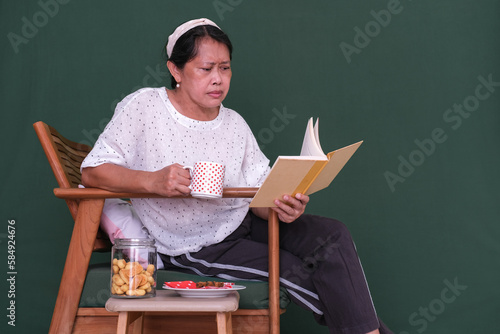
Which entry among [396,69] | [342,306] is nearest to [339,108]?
[396,69]

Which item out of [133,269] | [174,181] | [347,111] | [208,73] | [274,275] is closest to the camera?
[133,269]

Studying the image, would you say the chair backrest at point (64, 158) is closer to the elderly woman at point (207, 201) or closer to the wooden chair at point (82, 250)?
the wooden chair at point (82, 250)

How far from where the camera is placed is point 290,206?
1.86m

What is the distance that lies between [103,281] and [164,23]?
170 centimetres

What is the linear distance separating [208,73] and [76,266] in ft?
2.56

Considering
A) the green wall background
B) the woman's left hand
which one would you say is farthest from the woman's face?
the green wall background

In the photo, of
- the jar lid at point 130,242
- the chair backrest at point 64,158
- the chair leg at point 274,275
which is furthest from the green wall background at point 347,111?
the jar lid at point 130,242

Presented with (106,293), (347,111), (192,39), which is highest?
(192,39)

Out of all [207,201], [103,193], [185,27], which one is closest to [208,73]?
[185,27]

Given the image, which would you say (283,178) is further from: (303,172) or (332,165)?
(332,165)

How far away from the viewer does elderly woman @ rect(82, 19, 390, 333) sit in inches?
72.6

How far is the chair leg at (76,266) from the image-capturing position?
6.00ft

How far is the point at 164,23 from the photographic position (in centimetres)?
316

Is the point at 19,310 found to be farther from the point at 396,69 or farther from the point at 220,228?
the point at 396,69
